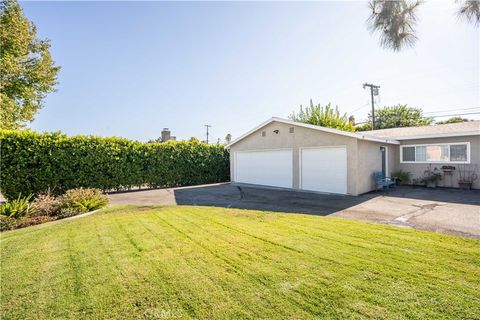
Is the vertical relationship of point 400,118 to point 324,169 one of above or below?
above

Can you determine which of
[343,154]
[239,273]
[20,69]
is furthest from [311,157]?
[20,69]

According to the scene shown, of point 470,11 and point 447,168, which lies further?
point 447,168

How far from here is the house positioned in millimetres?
11109

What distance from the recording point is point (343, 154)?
11109 millimetres

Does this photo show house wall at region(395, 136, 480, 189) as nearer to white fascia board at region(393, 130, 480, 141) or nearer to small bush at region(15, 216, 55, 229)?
white fascia board at region(393, 130, 480, 141)

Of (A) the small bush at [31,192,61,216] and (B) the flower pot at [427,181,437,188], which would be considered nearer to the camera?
(A) the small bush at [31,192,61,216]

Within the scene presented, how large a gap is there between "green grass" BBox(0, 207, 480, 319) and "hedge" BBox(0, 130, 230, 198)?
7.32m

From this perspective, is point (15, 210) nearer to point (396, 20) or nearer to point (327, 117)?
point (396, 20)

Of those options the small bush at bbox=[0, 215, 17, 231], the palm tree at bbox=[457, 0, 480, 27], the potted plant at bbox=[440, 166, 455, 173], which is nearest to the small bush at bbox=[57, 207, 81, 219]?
the small bush at bbox=[0, 215, 17, 231]

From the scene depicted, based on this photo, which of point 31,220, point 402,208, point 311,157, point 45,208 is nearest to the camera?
point 31,220

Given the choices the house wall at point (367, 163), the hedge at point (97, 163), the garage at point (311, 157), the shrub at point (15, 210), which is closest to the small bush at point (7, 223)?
the shrub at point (15, 210)

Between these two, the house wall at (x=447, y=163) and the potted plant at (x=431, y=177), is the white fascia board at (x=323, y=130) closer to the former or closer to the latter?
the house wall at (x=447, y=163)

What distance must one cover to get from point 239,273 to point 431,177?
14054 millimetres

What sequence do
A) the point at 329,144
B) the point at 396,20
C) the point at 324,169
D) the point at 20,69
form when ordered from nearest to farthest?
the point at 396,20
the point at 329,144
the point at 324,169
the point at 20,69
